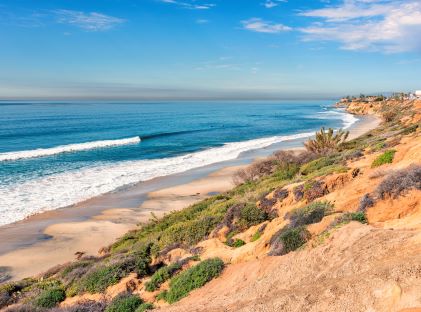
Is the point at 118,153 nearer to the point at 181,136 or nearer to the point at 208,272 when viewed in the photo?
the point at 181,136

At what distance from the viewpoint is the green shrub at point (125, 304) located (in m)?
8.92

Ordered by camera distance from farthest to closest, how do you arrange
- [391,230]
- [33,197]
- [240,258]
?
1. [33,197]
2. [240,258]
3. [391,230]

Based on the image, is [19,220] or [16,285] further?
[19,220]

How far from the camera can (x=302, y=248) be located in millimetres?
8305

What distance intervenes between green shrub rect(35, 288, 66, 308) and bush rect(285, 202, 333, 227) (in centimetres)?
691

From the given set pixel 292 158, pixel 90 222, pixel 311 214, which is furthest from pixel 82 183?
pixel 311 214

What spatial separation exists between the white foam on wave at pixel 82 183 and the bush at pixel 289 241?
1654 cm

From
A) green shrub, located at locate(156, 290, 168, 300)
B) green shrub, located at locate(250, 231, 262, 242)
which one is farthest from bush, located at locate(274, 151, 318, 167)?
green shrub, located at locate(156, 290, 168, 300)

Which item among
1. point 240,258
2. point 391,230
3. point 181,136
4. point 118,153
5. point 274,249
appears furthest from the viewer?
point 181,136

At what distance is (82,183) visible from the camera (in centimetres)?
2783

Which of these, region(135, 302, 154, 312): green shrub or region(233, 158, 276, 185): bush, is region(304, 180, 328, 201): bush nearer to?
region(135, 302, 154, 312): green shrub

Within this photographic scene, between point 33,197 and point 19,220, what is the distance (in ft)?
13.7

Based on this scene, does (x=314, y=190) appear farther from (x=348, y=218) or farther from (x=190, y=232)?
(x=190, y=232)

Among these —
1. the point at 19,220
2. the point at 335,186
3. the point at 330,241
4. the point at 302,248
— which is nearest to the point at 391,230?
the point at 330,241
